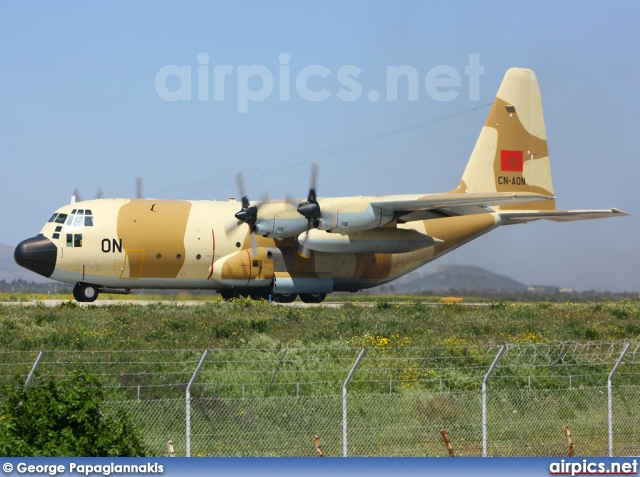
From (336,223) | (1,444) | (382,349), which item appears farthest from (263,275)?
(1,444)

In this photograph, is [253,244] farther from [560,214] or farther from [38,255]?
[560,214]

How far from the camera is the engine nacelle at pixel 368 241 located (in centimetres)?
3541

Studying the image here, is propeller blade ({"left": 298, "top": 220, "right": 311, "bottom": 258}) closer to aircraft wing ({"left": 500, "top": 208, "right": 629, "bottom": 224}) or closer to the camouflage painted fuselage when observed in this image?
the camouflage painted fuselage

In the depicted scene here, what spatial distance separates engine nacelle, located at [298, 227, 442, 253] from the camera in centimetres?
3541

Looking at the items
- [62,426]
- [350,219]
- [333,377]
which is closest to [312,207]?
[350,219]

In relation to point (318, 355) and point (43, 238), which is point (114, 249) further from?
point (318, 355)

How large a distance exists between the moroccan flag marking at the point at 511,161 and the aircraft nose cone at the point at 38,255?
2011 centimetres

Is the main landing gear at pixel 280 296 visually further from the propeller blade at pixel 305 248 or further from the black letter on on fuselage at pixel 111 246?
the black letter on on fuselage at pixel 111 246

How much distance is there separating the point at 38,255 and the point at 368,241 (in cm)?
1225

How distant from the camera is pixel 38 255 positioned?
3338 cm

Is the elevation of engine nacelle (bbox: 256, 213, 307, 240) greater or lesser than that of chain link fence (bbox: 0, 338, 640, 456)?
greater

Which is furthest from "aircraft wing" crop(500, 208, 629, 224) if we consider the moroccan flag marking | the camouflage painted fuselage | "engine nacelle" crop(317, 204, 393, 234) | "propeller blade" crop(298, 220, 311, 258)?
"propeller blade" crop(298, 220, 311, 258)

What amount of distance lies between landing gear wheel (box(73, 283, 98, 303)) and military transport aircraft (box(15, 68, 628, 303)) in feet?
0.12

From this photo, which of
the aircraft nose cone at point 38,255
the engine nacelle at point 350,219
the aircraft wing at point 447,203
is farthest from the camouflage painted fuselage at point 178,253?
the engine nacelle at point 350,219
